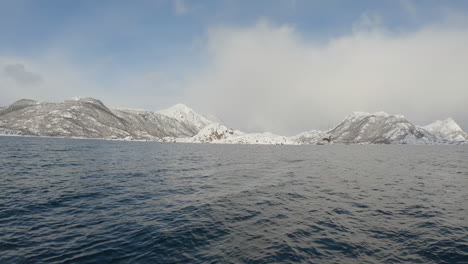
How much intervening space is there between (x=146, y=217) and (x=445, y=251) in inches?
824

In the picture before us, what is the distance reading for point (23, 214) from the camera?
19234 mm

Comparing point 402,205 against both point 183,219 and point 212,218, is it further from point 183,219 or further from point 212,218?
point 183,219

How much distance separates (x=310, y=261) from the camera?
515 inches

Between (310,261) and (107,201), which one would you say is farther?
(107,201)

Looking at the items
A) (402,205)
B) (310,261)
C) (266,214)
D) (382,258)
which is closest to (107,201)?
(266,214)

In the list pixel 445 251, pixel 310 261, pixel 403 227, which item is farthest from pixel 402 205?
pixel 310 261

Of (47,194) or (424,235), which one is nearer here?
(424,235)

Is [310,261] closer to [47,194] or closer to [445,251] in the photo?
[445,251]

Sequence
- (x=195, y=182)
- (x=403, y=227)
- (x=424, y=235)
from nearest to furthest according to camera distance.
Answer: (x=424, y=235), (x=403, y=227), (x=195, y=182)

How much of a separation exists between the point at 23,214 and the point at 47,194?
707 centimetres

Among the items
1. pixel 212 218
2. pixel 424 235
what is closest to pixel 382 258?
pixel 424 235

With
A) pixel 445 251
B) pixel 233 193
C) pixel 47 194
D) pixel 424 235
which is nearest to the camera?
pixel 445 251

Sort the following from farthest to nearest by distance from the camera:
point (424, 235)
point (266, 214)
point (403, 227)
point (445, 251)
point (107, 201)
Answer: point (107, 201)
point (266, 214)
point (403, 227)
point (424, 235)
point (445, 251)

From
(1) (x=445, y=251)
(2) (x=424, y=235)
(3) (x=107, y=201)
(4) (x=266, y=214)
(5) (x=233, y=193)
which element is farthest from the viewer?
(5) (x=233, y=193)
